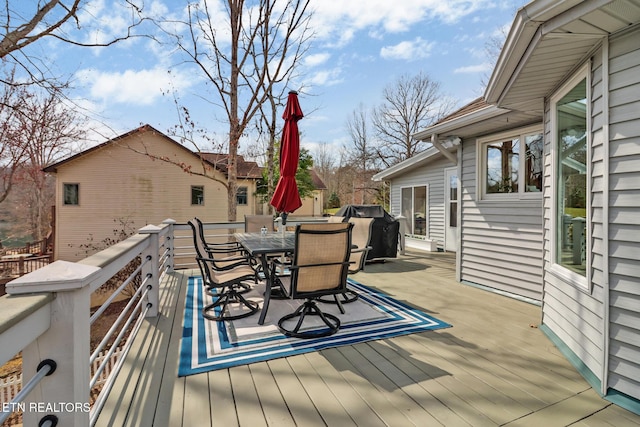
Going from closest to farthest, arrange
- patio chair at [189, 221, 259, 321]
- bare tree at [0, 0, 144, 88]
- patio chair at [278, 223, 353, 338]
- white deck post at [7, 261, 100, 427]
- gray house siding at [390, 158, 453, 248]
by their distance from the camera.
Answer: white deck post at [7, 261, 100, 427] < patio chair at [278, 223, 353, 338] < patio chair at [189, 221, 259, 321] < bare tree at [0, 0, 144, 88] < gray house siding at [390, 158, 453, 248]

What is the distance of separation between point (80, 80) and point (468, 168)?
790 cm

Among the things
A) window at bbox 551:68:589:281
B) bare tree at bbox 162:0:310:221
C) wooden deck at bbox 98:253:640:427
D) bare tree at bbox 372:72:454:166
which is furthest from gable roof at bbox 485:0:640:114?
bare tree at bbox 372:72:454:166

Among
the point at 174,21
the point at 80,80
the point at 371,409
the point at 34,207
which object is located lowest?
the point at 371,409

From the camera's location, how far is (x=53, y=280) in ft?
3.36

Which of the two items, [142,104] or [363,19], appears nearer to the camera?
[363,19]

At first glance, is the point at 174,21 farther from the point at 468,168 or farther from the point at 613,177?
the point at 613,177

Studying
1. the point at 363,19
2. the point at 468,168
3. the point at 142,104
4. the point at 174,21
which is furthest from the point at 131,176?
the point at 468,168

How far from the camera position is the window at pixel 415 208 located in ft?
32.2

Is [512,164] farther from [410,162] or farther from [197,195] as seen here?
[197,195]

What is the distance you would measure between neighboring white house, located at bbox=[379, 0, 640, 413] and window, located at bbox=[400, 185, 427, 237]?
5714 millimetres

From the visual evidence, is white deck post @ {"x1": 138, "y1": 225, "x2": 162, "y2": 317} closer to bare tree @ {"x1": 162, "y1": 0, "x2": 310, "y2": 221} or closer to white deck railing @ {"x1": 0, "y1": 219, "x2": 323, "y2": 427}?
white deck railing @ {"x1": 0, "y1": 219, "x2": 323, "y2": 427}

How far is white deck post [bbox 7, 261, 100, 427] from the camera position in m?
1.03

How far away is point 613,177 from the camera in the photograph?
213 centimetres

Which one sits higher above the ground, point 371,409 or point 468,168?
point 468,168
